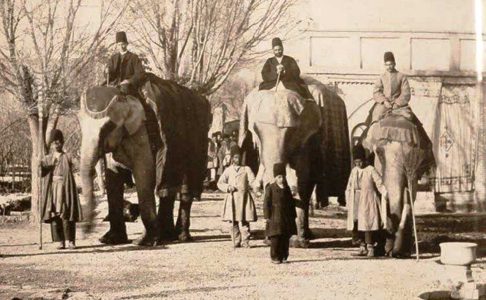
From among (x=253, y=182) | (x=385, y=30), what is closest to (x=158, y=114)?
(x=253, y=182)

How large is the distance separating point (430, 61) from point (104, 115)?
1140 centimetres

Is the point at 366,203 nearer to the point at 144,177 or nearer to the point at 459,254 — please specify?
the point at 459,254

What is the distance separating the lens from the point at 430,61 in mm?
20438

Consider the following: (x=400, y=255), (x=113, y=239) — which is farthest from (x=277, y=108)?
(x=113, y=239)

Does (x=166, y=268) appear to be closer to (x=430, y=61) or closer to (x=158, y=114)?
(x=158, y=114)

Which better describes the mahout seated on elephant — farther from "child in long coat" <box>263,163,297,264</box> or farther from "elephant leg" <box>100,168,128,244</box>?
"elephant leg" <box>100,168,128,244</box>

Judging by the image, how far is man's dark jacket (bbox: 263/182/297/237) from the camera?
382 inches

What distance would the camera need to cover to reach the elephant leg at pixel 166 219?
12469 millimetres

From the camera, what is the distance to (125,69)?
11.5 m

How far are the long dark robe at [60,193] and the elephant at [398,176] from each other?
369cm

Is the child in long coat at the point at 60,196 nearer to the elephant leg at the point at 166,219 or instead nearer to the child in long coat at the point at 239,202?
the elephant leg at the point at 166,219

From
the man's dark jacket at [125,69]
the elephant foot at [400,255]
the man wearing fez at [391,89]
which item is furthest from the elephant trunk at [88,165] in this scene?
the elephant foot at [400,255]

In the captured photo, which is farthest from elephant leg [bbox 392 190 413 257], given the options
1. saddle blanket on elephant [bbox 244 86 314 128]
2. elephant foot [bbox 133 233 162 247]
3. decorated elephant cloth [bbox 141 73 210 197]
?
decorated elephant cloth [bbox 141 73 210 197]

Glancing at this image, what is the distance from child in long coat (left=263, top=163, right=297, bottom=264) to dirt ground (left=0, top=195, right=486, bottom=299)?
18 centimetres
